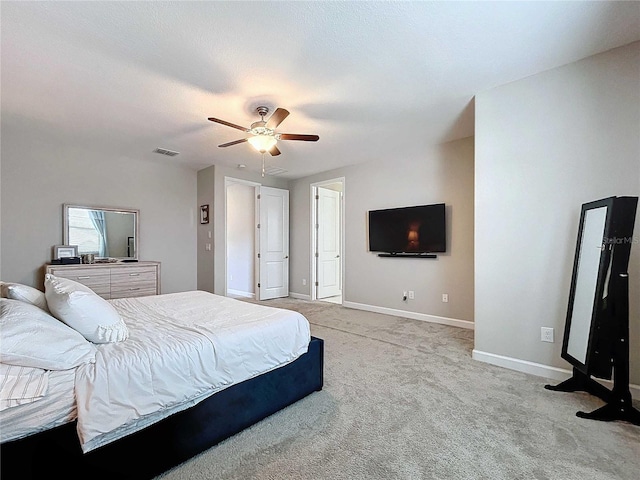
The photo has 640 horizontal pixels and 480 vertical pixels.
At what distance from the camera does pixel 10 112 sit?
3.25 meters

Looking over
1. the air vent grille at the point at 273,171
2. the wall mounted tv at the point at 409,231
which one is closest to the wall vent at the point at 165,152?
the air vent grille at the point at 273,171

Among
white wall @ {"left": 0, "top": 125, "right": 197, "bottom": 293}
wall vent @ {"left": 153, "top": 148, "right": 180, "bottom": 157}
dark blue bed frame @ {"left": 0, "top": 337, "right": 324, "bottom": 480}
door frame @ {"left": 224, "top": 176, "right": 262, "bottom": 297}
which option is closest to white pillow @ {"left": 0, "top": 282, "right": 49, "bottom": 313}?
dark blue bed frame @ {"left": 0, "top": 337, "right": 324, "bottom": 480}

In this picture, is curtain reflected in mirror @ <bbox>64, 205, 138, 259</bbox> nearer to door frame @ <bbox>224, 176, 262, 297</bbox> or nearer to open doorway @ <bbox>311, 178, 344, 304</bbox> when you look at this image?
door frame @ <bbox>224, 176, 262, 297</bbox>

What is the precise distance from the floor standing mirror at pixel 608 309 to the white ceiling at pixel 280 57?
1292mm

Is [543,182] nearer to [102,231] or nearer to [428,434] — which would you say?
[428,434]

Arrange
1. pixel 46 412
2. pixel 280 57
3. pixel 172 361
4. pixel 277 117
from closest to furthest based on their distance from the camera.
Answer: pixel 46 412, pixel 172 361, pixel 280 57, pixel 277 117

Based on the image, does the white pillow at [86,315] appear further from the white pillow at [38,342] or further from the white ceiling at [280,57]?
the white ceiling at [280,57]

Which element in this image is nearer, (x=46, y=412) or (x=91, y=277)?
(x=46, y=412)

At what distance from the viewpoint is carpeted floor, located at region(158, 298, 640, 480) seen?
1562mm

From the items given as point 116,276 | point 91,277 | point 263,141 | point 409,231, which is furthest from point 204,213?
point 409,231

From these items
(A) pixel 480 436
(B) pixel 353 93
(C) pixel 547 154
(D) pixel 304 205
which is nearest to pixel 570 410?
(A) pixel 480 436

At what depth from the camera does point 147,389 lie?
58.3 inches

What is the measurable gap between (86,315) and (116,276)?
3.22 m

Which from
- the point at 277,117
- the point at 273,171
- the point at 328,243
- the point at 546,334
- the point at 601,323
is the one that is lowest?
the point at 546,334
